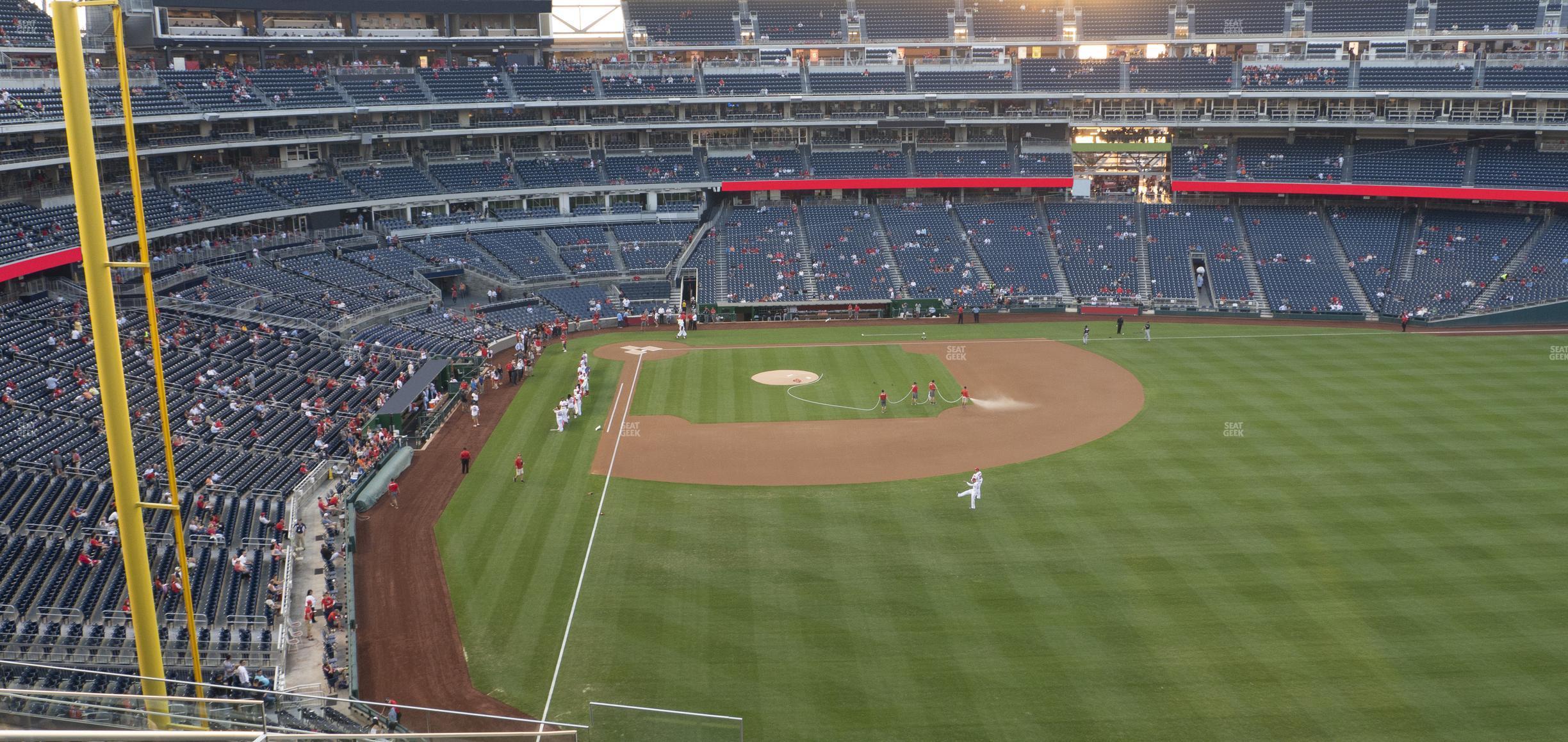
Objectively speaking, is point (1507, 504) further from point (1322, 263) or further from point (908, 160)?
point (908, 160)

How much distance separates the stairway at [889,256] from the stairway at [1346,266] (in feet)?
79.7

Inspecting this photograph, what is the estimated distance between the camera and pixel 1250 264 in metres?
62.7

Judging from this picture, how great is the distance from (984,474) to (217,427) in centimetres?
2421

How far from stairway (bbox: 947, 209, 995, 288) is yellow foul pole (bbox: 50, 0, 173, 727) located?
182ft

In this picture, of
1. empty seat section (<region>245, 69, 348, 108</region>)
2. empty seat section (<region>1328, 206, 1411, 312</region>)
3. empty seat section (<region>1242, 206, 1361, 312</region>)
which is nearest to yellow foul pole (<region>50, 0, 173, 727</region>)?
empty seat section (<region>245, 69, 348, 108</region>)

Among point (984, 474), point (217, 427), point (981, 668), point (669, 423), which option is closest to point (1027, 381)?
point (984, 474)

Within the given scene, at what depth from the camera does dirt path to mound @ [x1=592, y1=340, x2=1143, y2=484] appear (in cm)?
3481

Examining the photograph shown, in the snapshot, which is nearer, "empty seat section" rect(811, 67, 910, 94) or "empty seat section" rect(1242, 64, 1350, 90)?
"empty seat section" rect(1242, 64, 1350, 90)

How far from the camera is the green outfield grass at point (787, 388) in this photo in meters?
41.3

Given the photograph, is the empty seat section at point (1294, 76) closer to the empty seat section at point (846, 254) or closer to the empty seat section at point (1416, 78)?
the empty seat section at point (1416, 78)

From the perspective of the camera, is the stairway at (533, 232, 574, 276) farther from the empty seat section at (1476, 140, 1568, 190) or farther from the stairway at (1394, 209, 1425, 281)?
the empty seat section at (1476, 140, 1568, 190)

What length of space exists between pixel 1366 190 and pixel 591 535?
178 feet

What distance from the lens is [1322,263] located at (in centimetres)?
6194

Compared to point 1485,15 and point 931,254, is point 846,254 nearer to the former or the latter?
point 931,254
